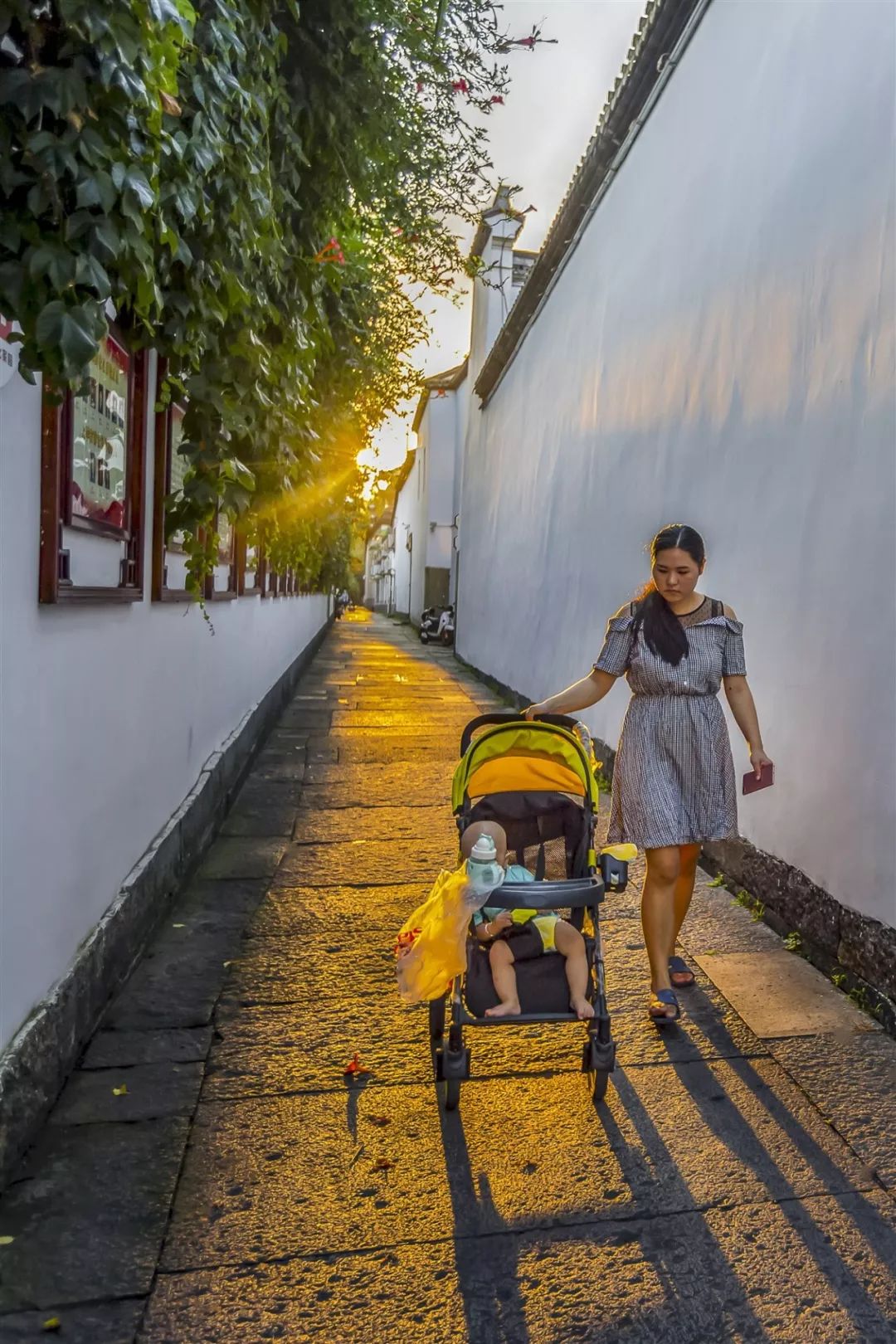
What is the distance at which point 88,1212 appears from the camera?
2.43 m

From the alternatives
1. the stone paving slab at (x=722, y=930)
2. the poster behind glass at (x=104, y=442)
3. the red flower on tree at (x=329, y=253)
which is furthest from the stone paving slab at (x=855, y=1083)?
the red flower on tree at (x=329, y=253)

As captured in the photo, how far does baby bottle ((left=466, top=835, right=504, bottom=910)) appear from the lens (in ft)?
9.17

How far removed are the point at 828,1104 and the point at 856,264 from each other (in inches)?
131

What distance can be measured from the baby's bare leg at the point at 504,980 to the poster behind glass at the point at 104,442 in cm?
211

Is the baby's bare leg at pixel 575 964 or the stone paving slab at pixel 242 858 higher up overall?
the baby's bare leg at pixel 575 964

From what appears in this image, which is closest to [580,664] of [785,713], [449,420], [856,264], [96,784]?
[785,713]

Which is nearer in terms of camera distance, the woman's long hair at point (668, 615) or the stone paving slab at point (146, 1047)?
the stone paving slab at point (146, 1047)

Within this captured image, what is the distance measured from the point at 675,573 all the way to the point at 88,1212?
2.73 meters

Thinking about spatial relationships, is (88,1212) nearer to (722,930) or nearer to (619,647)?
(619,647)

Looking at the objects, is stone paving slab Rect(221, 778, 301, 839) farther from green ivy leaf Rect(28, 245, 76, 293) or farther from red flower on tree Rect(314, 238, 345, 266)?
green ivy leaf Rect(28, 245, 76, 293)

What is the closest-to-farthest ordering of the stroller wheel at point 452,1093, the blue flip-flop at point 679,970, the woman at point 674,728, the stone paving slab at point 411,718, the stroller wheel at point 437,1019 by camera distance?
the stroller wheel at point 452,1093 < the stroller wheel at point 437,1019 < the woman at point 674,728 < the blue flip-flop at point 679,970 < the stone paving slab at point 411,718

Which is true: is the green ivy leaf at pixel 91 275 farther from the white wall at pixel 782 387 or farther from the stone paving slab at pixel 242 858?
the stone paving slab at pixel 242 858

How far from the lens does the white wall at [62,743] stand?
8.66ft

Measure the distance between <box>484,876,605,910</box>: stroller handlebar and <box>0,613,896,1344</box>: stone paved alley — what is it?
701 millimetres
